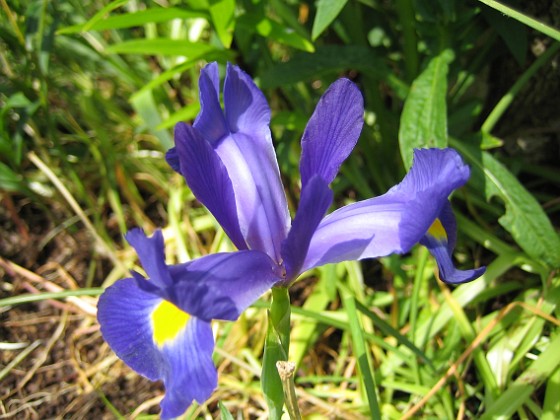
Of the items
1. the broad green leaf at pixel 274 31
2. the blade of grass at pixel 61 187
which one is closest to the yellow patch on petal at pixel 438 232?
the broad green leaf at pixel 274 31

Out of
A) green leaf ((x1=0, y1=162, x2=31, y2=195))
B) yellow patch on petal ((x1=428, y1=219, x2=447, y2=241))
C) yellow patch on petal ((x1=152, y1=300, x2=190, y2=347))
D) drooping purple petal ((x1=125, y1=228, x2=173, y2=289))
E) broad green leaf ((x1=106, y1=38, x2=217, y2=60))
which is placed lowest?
green leaf ((x1=0, y1=162, x2=31, y2=195))

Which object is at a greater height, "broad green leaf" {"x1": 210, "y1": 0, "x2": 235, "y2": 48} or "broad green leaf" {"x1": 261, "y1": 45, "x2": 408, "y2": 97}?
"broad green leaf" {"x1": 210, "y1": 0, "x2": 235, "y2": 48}

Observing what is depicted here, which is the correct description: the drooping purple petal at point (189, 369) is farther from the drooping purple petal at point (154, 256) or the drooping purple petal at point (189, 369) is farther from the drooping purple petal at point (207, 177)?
the drooping purple petal at point (207, 177)

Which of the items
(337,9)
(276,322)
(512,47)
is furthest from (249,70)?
(276,322)

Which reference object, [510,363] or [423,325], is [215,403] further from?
[510,363]

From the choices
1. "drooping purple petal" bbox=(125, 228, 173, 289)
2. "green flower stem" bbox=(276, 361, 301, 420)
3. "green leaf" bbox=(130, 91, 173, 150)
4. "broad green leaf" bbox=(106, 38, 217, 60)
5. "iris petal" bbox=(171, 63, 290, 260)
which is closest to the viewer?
"drooping purple petal" bbox=(125, 228, 173, 289)

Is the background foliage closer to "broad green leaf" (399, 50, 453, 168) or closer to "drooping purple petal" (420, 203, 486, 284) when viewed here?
"broad green leaf" (399, 50, 453, 168)

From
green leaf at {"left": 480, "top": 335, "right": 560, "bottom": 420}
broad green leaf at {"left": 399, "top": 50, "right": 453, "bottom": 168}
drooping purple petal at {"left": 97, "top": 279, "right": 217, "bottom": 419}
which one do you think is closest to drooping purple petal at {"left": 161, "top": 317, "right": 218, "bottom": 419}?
drooping purple petal at {"left": 97, "top": 279, "right": 217, "bottom": 419}

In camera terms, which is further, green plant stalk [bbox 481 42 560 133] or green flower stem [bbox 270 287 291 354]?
green plant stalk [bbox 481 42 560 133]
